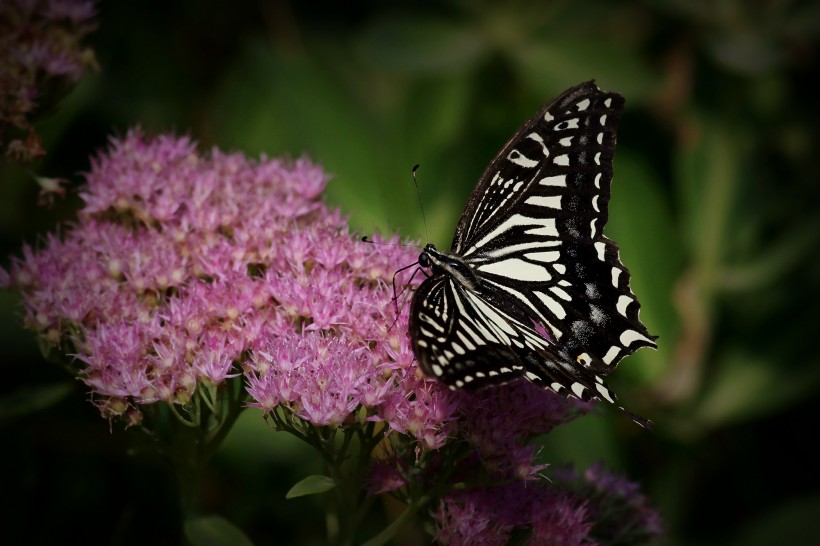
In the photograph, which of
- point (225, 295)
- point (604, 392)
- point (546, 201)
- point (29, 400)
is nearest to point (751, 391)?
point (546, 201)

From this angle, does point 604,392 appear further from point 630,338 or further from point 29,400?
point 29,400

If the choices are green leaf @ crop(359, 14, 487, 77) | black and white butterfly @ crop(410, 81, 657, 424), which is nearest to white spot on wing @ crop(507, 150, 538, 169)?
black and white butterfly @ crop(410, 81, 657, 424)

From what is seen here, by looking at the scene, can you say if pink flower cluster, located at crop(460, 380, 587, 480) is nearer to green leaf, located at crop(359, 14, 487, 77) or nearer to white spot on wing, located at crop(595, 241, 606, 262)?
white spot on wing, located at crop(595, 241, 606, 262)

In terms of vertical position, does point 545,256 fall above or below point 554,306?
above

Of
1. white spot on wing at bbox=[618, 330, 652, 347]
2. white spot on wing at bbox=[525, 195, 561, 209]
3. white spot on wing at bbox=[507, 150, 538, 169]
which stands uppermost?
white spot on wing at bbox=[507, 150, 538, 169]

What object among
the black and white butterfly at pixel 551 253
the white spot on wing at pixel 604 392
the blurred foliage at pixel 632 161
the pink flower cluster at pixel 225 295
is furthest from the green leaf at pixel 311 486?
the blurred foliage at pixel 632 161

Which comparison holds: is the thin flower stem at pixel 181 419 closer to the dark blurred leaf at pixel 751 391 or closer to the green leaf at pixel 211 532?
the green leaf at pixel 211 532

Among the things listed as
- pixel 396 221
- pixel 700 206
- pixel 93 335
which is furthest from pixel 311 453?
pixel 700 206
